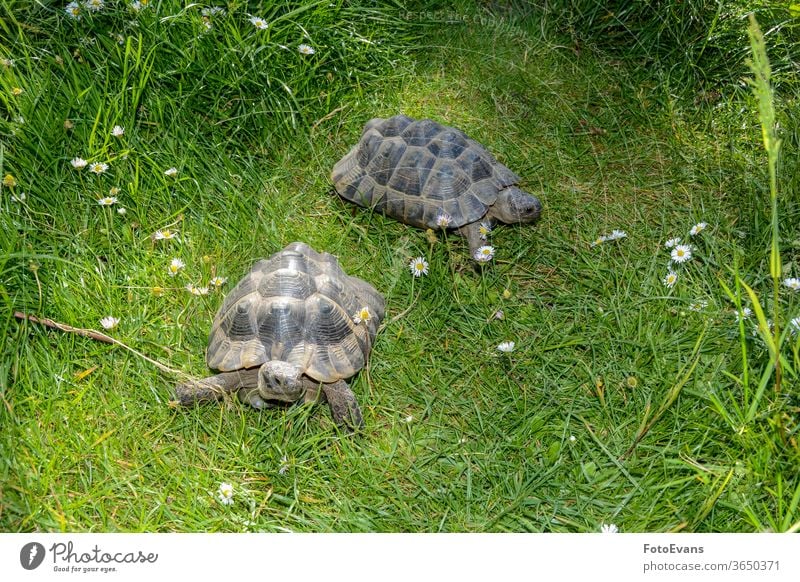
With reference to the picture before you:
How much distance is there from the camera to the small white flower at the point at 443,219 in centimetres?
384

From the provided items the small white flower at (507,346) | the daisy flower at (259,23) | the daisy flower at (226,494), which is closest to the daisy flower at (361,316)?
the small white flower at (507,346)

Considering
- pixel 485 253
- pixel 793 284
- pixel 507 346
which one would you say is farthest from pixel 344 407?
pixel 793 284

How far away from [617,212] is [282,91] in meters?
2.18

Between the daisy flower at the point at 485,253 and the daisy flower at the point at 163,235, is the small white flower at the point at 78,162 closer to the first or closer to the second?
A: the daisy flower at the point at 163,235

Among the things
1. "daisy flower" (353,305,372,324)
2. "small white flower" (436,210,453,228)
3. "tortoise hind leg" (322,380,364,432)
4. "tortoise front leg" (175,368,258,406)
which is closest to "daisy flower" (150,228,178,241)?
"tortoise front leg" (175,368,258,406)

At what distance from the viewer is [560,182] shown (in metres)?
4.33

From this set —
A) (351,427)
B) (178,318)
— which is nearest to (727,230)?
(351,427)

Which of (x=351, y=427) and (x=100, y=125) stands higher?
(x=100, y=125)

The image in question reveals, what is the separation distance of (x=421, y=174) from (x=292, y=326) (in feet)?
4.17

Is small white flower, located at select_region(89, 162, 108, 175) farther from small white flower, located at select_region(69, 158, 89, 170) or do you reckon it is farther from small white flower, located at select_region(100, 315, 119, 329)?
small white flower, located at select_region(100, 315, 119, 329)

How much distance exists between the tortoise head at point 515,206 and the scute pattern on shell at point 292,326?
111 centimetres
